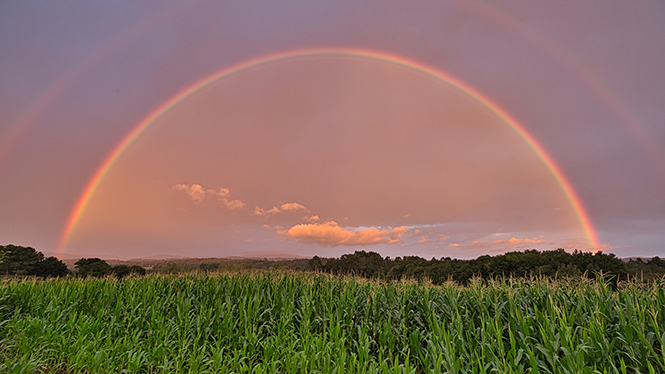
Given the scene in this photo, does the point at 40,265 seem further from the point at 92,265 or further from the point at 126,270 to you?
the point at 126,270

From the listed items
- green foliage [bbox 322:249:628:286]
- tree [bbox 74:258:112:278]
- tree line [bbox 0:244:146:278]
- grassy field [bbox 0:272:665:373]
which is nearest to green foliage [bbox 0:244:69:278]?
tree line [bbox 0:244:146:278]

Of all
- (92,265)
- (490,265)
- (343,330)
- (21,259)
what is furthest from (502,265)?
(21,259)

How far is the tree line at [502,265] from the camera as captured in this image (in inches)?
1178

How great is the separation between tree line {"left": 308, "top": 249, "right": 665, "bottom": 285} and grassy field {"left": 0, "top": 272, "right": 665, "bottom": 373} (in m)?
13.4

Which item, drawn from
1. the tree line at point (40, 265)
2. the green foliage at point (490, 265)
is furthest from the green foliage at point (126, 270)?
the green foliage at point (490, 265)

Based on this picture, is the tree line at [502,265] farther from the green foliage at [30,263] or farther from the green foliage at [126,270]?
the green foliage at [30,263]

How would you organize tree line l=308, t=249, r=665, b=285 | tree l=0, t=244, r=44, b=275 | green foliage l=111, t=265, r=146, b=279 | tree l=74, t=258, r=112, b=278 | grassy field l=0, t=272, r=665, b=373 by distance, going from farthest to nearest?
tree l=74, t=258, r=112, b=278 → tree l=0, t=244, r=44, b=275 → tree line l=308, t=249, r=665, b=285 → green foliage l=111, t=265, r=146, b=279 → grassy field l=0, t=272, r=665, b=373

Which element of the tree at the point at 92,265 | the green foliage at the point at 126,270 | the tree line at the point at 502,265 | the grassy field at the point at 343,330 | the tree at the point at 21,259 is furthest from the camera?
the tree at the point at 92,265

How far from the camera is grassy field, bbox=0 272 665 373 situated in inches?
255

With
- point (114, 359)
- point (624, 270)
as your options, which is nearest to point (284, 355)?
point (114, 359)

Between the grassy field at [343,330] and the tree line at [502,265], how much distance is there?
13.4 metres

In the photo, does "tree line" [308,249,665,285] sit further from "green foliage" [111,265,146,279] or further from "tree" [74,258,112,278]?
"tree" [74,258,112,278]

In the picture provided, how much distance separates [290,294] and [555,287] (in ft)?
26.6

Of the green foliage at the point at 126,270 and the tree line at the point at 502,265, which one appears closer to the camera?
the green foliage at the point at 126,270
